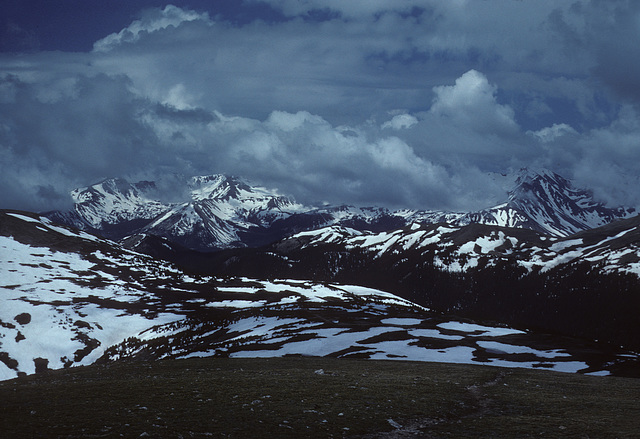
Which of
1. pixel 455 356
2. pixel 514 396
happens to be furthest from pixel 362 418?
pixel 455 356

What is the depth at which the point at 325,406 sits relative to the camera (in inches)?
1469

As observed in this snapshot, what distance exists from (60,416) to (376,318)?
124836 millimetres

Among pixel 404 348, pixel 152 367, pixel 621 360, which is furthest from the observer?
pixel 404 348

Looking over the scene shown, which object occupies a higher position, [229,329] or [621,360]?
[229,329]

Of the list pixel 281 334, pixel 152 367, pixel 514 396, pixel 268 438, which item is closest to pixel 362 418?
pixel 268 438

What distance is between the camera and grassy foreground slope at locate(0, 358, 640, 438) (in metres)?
30.9

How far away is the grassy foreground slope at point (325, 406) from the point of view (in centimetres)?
3091

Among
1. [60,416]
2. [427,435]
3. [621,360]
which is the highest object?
[60,416]

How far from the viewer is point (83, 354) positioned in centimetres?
18262

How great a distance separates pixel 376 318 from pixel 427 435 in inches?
4859

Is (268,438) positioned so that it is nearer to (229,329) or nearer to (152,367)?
(152,367)

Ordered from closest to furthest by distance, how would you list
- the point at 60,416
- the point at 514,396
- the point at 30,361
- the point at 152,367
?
the point at 60,416
the point at 514,396
the point at 152,367
the point at 30,361

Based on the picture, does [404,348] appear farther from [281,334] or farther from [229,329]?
[229,329]

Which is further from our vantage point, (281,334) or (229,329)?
(229,329)
